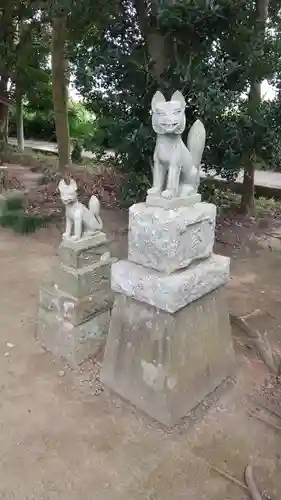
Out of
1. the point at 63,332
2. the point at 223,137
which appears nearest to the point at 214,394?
the point at 63,332

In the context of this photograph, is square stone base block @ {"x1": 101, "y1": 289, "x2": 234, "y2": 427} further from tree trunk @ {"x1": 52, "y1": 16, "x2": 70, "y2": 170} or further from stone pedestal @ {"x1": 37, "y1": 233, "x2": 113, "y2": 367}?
tree trunk @ {"x1": 52, "y1": 16, "x2": 70, "y2": 170}

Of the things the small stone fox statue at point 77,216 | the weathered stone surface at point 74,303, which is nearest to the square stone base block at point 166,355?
the weathered stone surface at point 74,303

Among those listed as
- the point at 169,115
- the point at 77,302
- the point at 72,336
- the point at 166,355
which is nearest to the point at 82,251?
the point at 77,302

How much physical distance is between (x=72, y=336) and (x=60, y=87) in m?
6.54

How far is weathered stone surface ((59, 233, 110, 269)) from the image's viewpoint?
13.0 ft

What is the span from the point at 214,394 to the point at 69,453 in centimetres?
121

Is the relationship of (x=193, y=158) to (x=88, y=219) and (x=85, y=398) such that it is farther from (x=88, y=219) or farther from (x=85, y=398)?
(x=85, y=398)

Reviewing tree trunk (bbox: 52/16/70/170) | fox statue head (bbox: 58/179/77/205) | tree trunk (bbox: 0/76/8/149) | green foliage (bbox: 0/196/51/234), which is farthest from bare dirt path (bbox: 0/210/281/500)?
tree trunk (bbox: 0/76/8/149)

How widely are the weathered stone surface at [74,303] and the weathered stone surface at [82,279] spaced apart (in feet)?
0.12

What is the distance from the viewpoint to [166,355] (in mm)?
3301

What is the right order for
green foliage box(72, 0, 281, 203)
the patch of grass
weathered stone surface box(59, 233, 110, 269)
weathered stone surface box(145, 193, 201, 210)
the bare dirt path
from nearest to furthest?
1. the bare dirt path
2. weathered stone surface box(145, 193, 201, 210)
3. weathered stone surface box(59, 233, 110, 269)
4. green foliage box(72, 0, 281, 203)
5. the patch of grass

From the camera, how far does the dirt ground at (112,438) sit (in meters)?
2.83

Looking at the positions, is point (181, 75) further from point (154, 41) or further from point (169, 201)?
point (169, 201)

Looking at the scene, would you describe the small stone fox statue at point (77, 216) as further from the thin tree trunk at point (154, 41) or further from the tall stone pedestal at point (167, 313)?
the thin tree trunk at point (154, 41)
